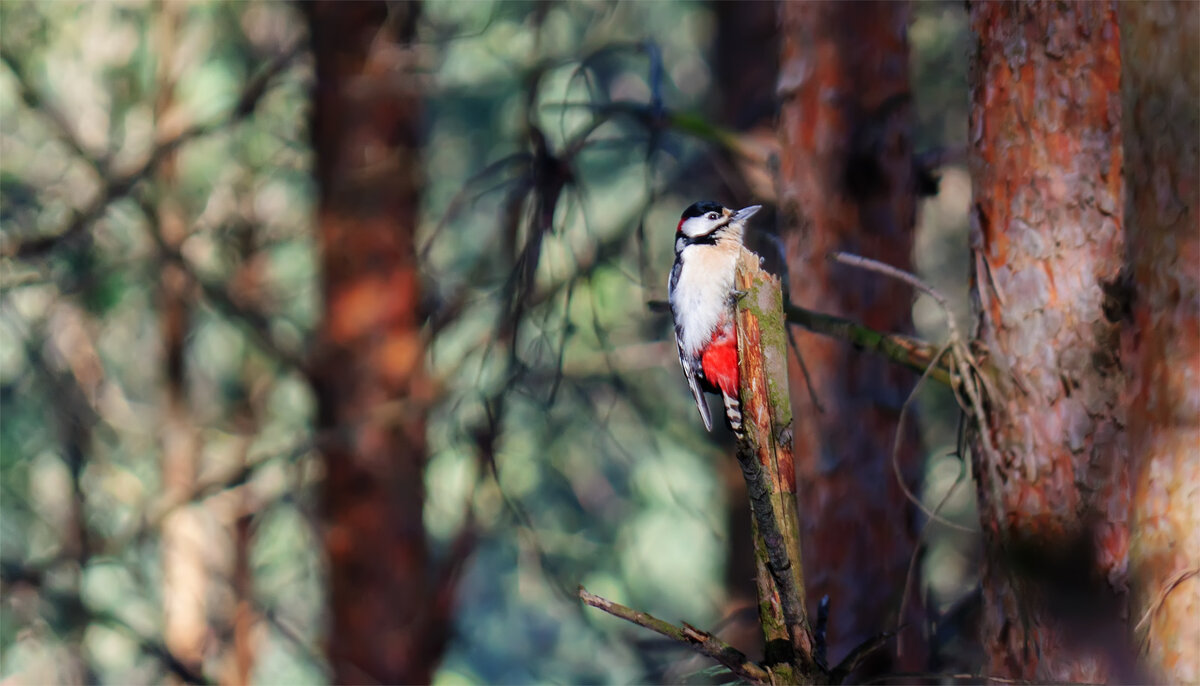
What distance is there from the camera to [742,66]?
556cm

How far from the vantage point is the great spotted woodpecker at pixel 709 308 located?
5.57 feet

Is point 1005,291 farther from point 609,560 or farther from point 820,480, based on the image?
point 609,560

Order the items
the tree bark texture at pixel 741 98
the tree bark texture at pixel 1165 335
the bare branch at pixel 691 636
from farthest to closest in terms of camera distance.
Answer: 1. the tree bark texture at pixel 741 98
2. the tree bark texture at pixel 1165 335
3. the bare branch at pixel 691 636

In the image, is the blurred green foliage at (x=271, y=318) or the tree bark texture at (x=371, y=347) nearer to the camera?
the blurred green foliage at (x=271, y=318)

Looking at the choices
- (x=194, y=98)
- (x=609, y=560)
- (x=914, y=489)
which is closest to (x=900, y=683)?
(x=914, y=489)

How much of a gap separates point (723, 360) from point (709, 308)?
0.33 feet

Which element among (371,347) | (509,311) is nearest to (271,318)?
(371,347)

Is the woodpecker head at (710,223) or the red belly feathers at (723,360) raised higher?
the woodpecker head at (710,223)

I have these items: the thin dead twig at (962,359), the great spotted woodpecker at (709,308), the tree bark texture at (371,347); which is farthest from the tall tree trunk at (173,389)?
the thin dead twig at (962,359)

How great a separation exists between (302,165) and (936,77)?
15.3ft

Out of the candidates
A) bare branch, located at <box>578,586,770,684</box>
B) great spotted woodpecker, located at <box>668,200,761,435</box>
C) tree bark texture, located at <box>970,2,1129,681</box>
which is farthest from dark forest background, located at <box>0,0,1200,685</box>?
great spotted woodpecker, located at <box>668,200,761,435</box>

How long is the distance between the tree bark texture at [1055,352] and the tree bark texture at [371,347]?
2.88 metres

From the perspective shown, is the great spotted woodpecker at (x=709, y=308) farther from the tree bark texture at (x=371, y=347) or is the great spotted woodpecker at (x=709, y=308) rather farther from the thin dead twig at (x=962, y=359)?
the tree bark texture at (x=371, y=347)

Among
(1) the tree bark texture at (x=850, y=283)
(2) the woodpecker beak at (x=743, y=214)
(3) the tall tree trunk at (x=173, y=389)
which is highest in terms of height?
(2) the woodpecker beak at (x=743, y=214)
